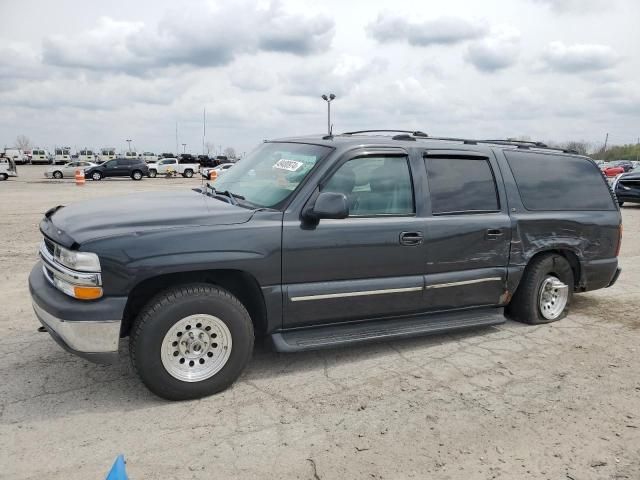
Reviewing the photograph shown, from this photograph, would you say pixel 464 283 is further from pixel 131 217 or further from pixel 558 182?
pixel 131 217

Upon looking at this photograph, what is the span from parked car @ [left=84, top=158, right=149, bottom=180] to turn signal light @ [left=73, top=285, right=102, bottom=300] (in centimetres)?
3616

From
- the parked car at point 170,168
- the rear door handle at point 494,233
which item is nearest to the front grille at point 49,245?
the rear door handle at point 494,233

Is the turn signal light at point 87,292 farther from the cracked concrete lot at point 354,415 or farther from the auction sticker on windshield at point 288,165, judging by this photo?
the auction sticker on windshield at point 288,165

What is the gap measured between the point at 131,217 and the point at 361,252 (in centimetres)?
165

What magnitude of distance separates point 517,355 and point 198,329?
8.76ft

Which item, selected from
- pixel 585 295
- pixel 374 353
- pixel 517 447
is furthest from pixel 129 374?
pixel 585 295

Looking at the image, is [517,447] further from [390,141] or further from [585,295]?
[585,295]

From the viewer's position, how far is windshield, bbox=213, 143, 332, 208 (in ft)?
13.3

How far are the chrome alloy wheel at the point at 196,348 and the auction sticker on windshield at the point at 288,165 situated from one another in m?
1.33

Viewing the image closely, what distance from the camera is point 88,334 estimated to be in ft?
10.8

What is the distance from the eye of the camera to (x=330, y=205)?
3699mm

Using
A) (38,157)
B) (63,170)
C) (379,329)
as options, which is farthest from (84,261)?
(38,157)

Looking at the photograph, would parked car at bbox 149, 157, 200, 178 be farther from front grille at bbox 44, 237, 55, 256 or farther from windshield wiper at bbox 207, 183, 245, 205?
front grille at bbox 44, 237, 55, 256

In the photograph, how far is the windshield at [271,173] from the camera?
4047 millimetres
